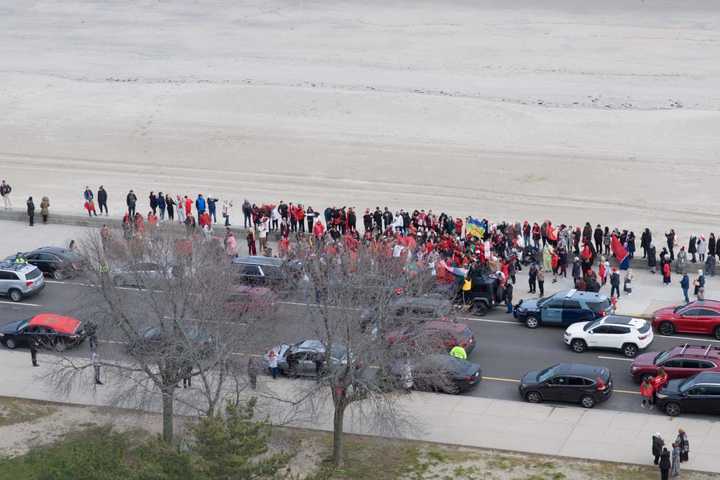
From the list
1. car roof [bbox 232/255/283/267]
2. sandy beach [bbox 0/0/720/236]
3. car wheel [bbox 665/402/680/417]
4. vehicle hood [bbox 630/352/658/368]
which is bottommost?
car wheel [bbox 665/402/680/417]

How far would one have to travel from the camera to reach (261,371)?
40.0 metres

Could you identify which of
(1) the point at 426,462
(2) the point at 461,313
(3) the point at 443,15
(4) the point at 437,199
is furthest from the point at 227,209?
(3) the point at 443,15

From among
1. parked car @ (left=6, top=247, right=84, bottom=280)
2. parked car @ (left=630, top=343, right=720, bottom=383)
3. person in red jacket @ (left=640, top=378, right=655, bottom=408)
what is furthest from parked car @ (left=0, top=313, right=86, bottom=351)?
person in red jacket @ (left=640, top=378, right=655, bottom=408)

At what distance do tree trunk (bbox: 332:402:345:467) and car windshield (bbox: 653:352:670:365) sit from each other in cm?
1003

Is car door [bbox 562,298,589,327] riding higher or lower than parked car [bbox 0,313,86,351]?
higher

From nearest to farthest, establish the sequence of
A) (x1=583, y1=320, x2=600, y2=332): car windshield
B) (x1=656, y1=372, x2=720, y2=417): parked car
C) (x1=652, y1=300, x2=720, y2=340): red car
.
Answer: (x1=656, y1=372, x2=720, y2=417): parked car, (x1=583, y1=320, x2=600, y2=332): car windshield, (x1=652, y1=300, x2=720, y2=340): red car

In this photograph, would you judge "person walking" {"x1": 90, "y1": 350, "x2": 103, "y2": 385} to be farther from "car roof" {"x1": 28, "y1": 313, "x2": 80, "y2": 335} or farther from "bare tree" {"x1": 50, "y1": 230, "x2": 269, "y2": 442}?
"car roof" {"x1": 28, "y1": 313, "x2": 80, "y2": 335}

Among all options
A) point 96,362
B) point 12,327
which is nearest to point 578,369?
point 96,362

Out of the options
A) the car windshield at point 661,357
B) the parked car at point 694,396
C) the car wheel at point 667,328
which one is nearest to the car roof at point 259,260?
the car wheel at point 667,328

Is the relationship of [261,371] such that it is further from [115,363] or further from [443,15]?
[443,15]

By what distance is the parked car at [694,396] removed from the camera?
37.8 meters

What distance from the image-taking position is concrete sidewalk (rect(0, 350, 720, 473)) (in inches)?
1436

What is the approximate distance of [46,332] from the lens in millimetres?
44156

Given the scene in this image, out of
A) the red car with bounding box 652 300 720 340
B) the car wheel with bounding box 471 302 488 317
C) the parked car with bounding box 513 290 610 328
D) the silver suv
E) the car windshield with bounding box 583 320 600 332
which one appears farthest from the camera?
the silver suv
